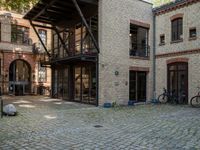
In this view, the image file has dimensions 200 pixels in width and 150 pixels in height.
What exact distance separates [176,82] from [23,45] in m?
15.5

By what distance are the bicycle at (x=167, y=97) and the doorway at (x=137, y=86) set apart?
1219mm

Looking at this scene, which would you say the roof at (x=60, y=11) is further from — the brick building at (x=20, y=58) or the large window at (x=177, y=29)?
the brick building at (x=20, y=58)

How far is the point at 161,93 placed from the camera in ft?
57.6

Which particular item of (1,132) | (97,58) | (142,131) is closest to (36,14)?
(97,58)

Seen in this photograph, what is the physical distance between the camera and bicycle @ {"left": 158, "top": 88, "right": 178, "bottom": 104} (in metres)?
16.5

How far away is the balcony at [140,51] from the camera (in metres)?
17.2

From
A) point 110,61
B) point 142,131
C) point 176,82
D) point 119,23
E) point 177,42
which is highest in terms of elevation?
point 119,23

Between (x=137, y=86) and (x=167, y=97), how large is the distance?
2.24 meters

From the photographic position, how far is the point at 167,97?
55.8 feet

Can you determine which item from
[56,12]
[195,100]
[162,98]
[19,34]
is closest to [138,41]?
[162,98]

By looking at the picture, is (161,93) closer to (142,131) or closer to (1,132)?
(142,131)

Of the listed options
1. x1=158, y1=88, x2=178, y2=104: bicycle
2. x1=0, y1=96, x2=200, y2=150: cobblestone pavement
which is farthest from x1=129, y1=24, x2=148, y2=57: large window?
x1=0, y1=96, x2=200, y2=150: cobblestone pavement

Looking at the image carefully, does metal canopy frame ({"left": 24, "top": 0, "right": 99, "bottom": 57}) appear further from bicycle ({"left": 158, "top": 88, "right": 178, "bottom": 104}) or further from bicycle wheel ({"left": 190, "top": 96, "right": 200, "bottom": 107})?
bicycle wheel ({"left": 190, "top": 96, "right": 200, "bottom": 107})

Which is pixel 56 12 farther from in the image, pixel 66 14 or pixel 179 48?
pixel 179 48
